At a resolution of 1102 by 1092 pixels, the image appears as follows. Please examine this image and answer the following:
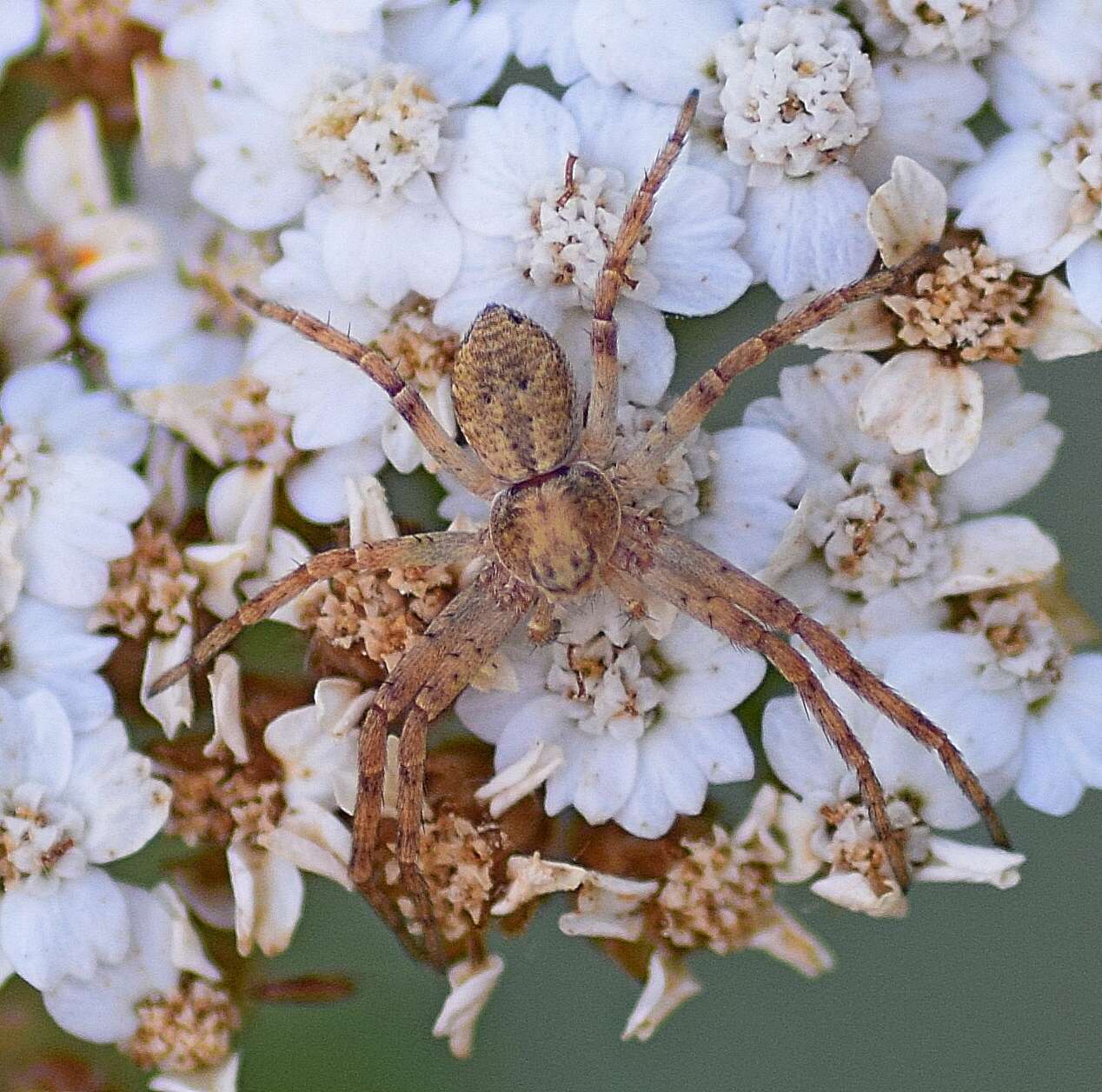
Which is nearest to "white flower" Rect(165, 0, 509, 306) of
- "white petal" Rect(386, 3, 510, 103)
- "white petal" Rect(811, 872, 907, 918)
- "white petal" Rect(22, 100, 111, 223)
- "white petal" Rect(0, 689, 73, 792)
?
"white petal" Rect(386, 3, 510, 103)

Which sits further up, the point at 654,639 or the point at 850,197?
the point at 850,197

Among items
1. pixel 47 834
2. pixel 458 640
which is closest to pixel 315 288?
pixel 458 640

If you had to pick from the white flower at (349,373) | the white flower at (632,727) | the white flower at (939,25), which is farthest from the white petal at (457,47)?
the white flower at (632,727)

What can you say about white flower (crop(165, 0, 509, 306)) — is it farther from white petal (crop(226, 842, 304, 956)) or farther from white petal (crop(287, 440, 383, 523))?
white petal (crop(226, 842, 304, 956))

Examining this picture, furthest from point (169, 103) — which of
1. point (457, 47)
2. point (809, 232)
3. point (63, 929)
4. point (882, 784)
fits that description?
point (882, 784)

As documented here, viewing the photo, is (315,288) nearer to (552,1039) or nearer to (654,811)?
(654,811)

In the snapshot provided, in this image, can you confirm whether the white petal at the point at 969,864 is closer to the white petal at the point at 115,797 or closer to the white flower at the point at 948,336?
the white flower at the point at 948,336

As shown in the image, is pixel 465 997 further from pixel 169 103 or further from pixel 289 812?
pixel 169 103
